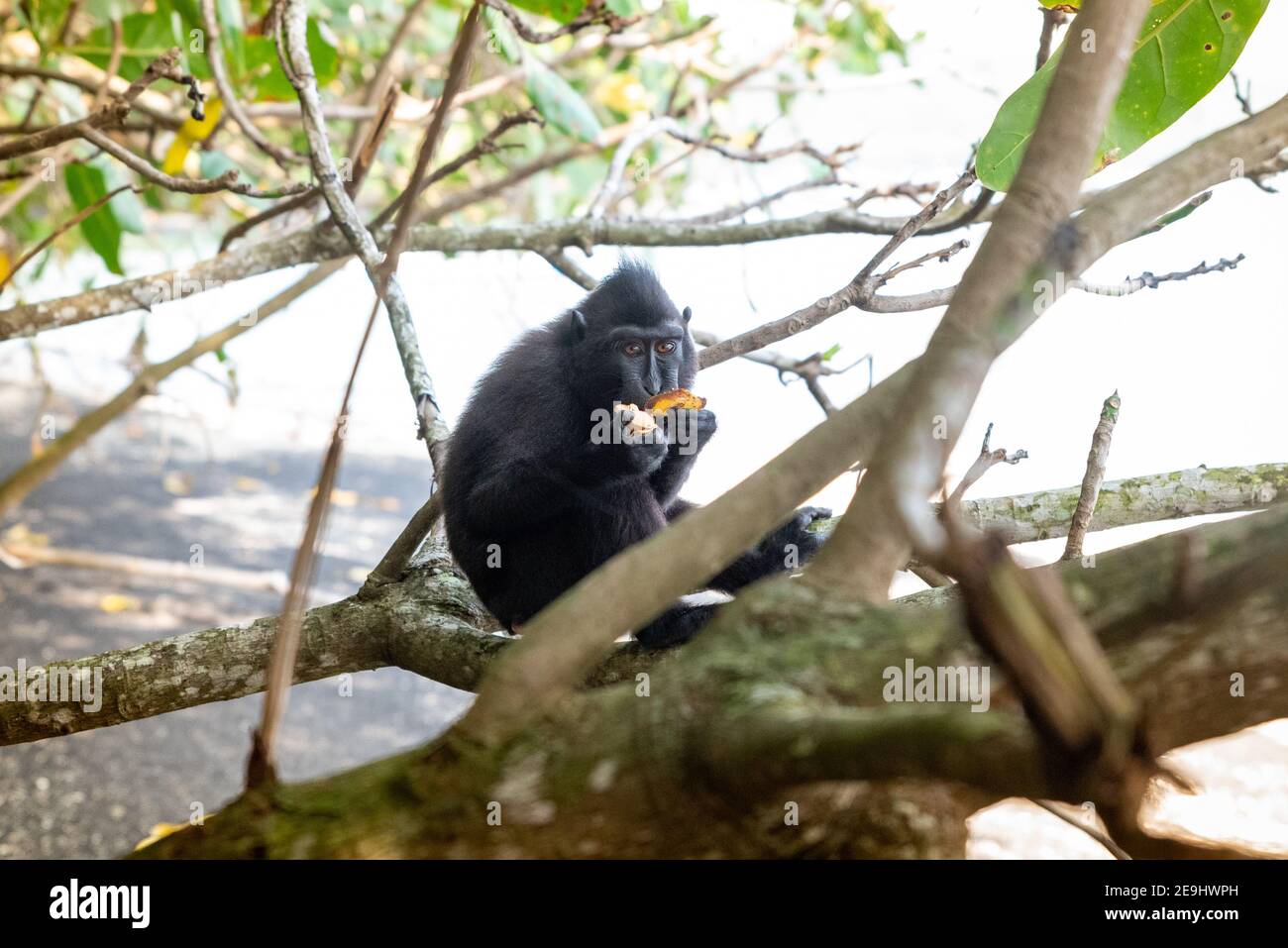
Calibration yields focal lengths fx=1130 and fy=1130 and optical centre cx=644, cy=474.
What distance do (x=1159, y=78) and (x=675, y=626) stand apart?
215cm

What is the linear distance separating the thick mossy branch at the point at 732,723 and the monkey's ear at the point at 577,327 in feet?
11.6

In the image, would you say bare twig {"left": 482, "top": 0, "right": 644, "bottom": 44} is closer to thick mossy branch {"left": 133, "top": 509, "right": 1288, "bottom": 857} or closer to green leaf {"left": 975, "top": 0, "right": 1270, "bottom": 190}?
green leaf {"left": 975, "top": 0, "right": 1270, "bottom": 190}

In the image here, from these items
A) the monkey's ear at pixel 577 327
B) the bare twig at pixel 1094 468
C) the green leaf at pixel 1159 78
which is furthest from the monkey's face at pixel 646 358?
the bare twig at pixel 1094 468

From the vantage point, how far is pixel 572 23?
4.73 metres

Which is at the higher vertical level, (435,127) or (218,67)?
(218,67)

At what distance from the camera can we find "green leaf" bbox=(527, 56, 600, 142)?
5199 mm

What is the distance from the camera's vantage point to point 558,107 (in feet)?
17.2

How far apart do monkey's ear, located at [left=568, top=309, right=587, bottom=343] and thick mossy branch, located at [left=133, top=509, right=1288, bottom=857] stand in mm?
3540

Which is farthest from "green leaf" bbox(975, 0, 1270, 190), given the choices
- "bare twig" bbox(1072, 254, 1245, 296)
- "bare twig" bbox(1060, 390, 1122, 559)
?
"bare twig" bbox(1060, 390, 1122, 559)

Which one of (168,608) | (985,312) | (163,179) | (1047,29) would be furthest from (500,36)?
(168,608)

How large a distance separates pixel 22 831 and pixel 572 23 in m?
5.09

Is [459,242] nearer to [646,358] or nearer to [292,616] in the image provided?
[646,358]

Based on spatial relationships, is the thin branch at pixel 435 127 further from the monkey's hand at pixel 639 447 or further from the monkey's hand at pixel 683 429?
the monkey's hand at pixel 683 429
